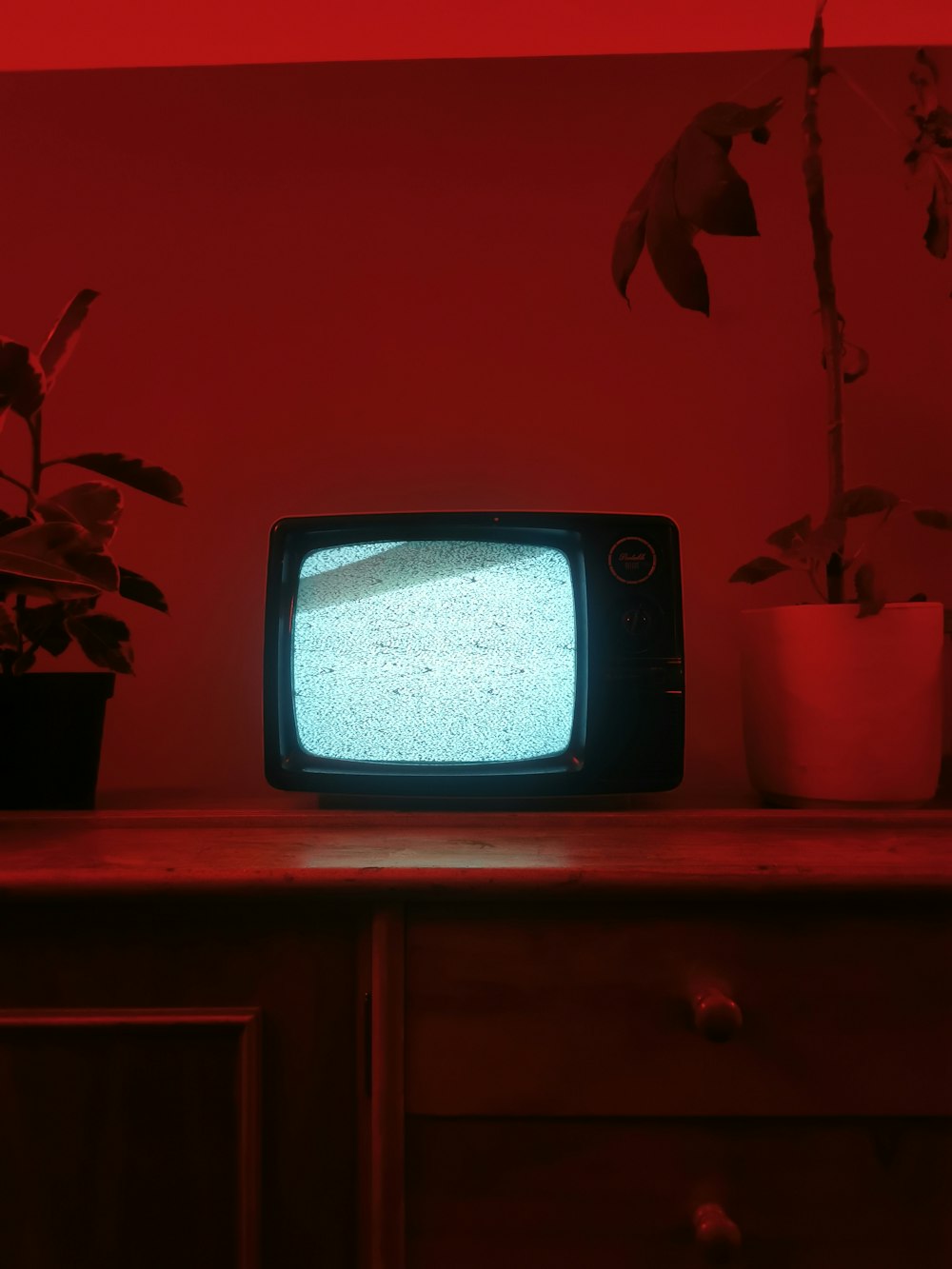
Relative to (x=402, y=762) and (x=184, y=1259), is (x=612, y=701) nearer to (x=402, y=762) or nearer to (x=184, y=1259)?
(x=402, y=762)

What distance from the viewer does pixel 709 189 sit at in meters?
0.76

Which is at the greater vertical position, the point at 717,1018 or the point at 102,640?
the point at 102,640

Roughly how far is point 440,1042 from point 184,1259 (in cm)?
23

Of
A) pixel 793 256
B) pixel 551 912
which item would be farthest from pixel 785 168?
pixel 551 912

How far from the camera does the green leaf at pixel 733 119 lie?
765 millimetres

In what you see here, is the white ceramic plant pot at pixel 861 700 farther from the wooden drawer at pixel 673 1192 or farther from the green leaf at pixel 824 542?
the wooden drawer at pixel 673 1192

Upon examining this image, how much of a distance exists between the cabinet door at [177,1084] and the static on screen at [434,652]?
0.88ft

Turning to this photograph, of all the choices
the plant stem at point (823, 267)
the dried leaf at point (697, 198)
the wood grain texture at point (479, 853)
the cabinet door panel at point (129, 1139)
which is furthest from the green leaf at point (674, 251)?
the cabinet door panel at point (129, 1139)

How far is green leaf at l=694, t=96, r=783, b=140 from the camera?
77cm

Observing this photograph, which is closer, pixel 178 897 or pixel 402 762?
pixel 178 897

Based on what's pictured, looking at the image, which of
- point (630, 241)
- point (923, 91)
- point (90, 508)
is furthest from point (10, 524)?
point (923, 91)

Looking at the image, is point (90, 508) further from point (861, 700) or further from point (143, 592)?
point (861, 700)

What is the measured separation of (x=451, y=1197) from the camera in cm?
59

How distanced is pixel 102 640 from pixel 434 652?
328 millimetres
